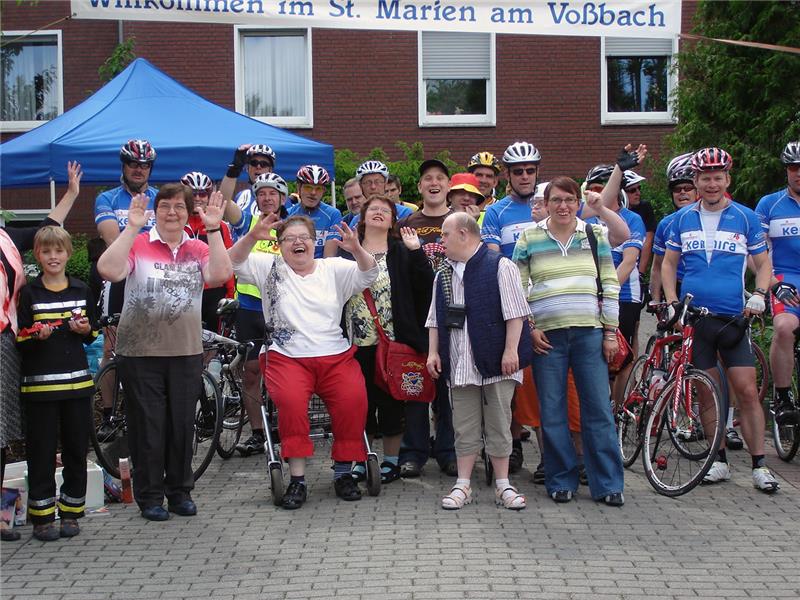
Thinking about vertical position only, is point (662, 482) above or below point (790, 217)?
below

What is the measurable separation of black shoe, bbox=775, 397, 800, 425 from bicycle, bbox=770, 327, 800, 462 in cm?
4

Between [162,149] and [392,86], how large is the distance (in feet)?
29.9

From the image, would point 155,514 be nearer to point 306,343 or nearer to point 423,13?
point 306,343

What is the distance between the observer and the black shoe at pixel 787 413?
8.02m

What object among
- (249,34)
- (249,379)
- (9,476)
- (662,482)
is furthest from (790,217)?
(249,34)

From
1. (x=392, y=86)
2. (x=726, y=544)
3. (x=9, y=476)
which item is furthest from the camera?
(x=392, y=86)

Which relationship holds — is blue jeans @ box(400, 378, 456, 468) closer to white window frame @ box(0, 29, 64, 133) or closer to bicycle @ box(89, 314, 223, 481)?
bicycle @ box(89, 314, 223, 481)

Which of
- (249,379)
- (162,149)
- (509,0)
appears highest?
(509,0)

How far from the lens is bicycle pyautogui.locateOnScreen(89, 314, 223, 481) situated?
7.96 m

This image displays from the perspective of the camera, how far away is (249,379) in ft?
29.7

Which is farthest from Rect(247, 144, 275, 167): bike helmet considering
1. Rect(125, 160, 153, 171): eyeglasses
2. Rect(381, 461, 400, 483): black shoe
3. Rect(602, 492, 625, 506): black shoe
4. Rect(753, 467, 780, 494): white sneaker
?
Rect(753, 467, 780, 494): white sneaker

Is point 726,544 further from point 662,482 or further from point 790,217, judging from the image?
point 790,217

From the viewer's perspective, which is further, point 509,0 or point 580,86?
point 580,86

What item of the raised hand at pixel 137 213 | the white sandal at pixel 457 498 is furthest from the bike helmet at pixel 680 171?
the raised hand at pixel 137 213
